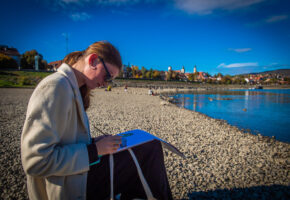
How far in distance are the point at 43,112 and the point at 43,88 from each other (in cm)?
17

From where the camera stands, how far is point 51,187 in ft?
3.80

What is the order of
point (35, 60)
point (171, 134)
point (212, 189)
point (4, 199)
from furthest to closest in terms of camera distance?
point (35, 60) → point (171, 134) → point (212, 189) → point (4, 199)

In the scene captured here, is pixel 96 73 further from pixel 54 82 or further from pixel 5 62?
pixel 5 62

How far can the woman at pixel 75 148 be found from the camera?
103cm

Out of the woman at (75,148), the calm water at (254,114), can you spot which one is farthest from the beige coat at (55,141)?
the calm water at (254,114)

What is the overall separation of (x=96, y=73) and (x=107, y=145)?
70cm

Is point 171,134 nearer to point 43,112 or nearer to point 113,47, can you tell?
point 113,47

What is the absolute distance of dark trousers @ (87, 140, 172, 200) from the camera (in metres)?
1.30

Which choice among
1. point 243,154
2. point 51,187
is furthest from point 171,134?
point 51,187

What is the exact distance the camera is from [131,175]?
1401 millimetres

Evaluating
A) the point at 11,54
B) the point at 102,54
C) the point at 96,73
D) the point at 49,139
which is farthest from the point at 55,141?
the point at 11,54

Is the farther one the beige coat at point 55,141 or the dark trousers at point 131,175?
the dark trousers at point 131,175

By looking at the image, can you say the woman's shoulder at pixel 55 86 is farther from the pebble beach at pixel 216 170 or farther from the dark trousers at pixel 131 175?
the pebble beach at pixel 216 170

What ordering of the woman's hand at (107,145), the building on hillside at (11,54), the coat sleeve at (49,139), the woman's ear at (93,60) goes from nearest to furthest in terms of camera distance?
the coat sleeve at (49,139) < the woman's hand at (107,145) < the woman's ear at (93,60) < the building on hillside at (11,54)
